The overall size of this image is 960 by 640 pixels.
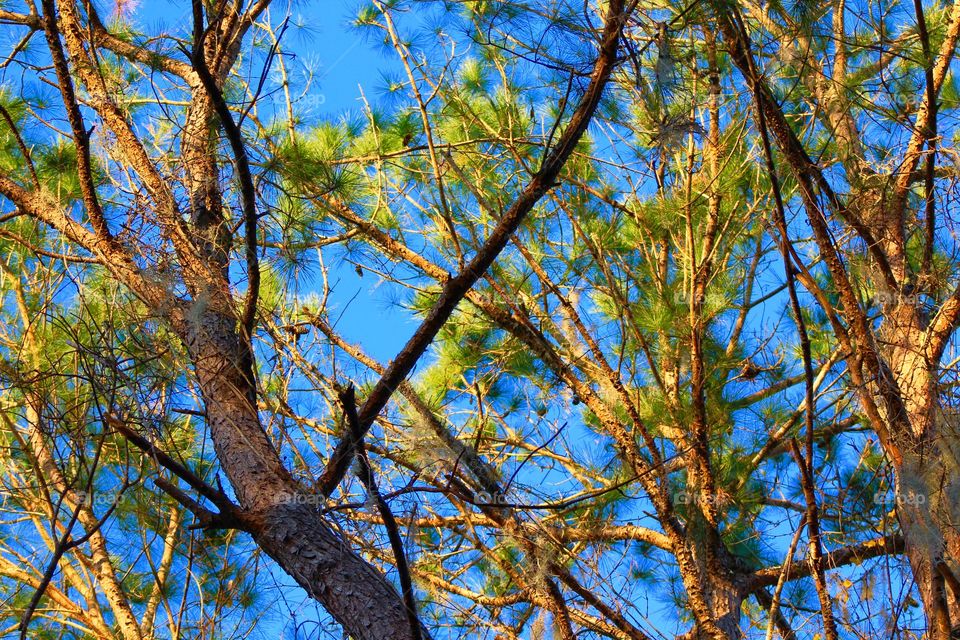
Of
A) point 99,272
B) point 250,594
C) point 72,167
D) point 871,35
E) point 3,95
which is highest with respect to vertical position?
point 3,95

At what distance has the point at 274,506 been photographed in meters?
1.49

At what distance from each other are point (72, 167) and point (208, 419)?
5.21ft

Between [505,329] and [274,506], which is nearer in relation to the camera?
[274,506]

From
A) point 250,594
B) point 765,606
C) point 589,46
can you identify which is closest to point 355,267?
point 250,594

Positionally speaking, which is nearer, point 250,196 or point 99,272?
point 250,196

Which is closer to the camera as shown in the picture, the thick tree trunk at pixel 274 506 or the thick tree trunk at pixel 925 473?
the thick tree trunk at pixel 274 506

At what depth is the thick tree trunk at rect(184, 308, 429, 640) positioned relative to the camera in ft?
4.44

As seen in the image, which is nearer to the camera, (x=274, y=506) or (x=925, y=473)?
(x=274, y=506)

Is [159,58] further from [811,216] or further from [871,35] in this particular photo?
[871,35]

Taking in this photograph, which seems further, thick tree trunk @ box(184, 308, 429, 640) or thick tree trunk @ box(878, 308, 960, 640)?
thick tree trunk @ box(878, 308, 960, 640)

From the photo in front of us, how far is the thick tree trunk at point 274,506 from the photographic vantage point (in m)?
1.35

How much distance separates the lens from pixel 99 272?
2.67 metres

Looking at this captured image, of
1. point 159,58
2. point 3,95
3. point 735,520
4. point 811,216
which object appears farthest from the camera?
point 3,95

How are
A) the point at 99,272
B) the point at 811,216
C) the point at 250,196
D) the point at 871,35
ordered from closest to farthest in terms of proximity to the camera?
1. the point at 250,196
2. the point at 811,216
3. the point at 871,35
4. the point at 99,272
